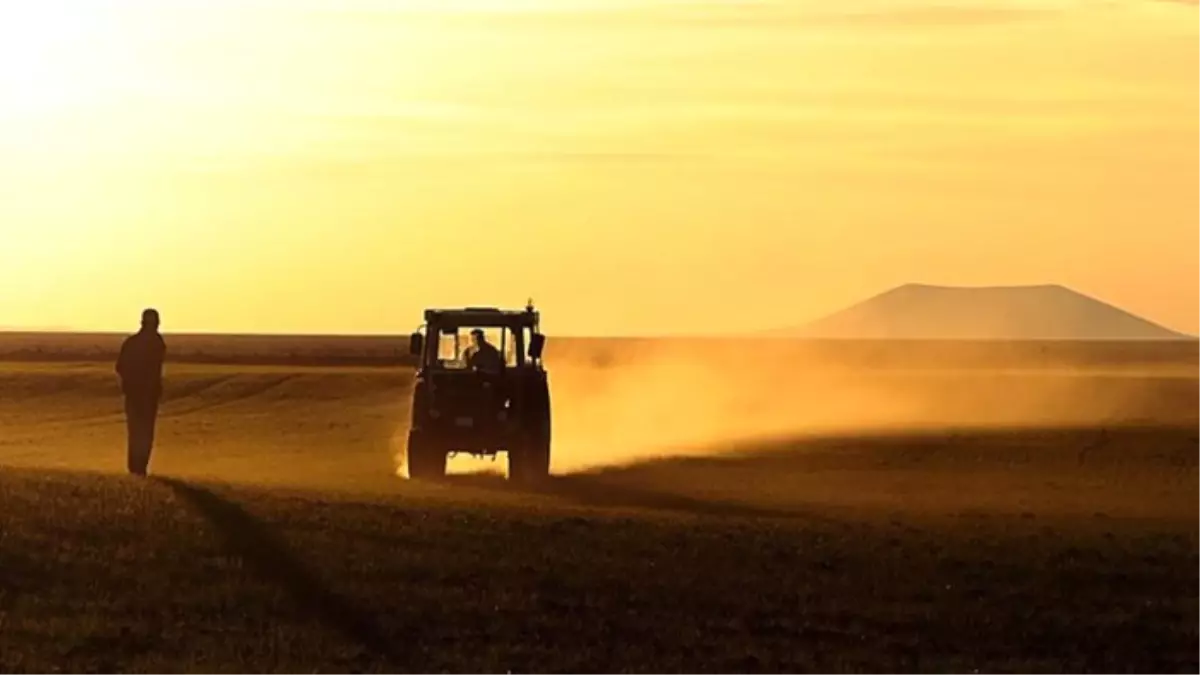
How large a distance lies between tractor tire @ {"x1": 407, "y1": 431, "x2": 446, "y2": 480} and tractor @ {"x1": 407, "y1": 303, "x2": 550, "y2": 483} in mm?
21

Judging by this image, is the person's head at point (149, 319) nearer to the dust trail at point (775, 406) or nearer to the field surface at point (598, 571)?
the field surface at point (598, 571)

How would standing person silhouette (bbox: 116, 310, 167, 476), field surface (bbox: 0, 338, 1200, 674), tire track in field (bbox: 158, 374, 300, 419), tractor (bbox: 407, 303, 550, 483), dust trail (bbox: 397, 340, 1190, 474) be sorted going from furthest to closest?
1. tire track in field (bbox: 158, 374, 300, 419)
2. dust trail (bbox: 397, 340, 1190, 474)
3. tractor (bbox: 407, 303, 550, 483)
4. standing person silhouette (bbox: 116, 310, 167, 476)
5. field surface (bbox: 0, 338, 1200, 674)

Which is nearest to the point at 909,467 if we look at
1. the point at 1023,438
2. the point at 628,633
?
the point at 1023,438

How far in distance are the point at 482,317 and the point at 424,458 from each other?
2.42 metres

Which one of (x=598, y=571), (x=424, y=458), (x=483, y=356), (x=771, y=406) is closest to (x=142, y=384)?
(x=424, y=458)

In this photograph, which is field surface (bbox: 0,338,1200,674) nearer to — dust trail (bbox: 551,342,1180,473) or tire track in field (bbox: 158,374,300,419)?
dust trail (bbox: 551,342,1180,473)

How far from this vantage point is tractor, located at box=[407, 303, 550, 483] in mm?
31875

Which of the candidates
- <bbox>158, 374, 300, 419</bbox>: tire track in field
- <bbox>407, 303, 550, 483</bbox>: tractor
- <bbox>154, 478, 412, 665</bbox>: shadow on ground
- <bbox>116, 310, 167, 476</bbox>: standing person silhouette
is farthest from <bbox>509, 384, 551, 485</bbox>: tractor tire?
<bbox>158, 374, 300, 419</bbox>: tire track in field

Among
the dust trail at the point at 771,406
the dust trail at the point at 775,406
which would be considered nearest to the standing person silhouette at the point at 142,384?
the dust trail at the point at 771,406

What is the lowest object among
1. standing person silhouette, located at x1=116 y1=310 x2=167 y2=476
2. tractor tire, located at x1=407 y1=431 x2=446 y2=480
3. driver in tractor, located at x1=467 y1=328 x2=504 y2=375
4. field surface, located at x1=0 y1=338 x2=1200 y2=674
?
field surface, located at x1=0 y1=338 x2=1200 y2=674

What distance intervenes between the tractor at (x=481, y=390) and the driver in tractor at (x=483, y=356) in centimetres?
1

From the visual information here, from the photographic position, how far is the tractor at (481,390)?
1255 inches

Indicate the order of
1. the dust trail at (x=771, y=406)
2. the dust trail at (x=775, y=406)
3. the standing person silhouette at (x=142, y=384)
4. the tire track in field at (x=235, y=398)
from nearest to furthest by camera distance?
the standing person silhouette at (x=142, y=384), the dust trail at (x=771, y=406), the dust trail at (x=775, y=406), the tire track in field at (x=235, y=398)

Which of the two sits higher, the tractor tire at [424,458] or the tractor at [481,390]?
the tractor at [481,390]
